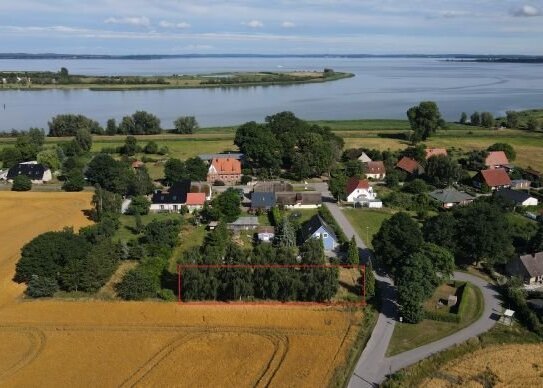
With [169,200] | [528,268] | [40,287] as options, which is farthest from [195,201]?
[528,268]

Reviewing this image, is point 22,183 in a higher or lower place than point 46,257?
higher

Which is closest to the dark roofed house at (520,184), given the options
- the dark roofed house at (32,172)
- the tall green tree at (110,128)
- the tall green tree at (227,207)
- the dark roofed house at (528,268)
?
the dark roofed house at (528,268)

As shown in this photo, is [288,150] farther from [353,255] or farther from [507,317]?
[507,317]

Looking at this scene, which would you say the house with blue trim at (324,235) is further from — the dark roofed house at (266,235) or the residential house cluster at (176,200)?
the residential house cluster at (176,200)

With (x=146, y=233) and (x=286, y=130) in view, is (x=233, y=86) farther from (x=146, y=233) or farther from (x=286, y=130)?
(x=146, y=233)

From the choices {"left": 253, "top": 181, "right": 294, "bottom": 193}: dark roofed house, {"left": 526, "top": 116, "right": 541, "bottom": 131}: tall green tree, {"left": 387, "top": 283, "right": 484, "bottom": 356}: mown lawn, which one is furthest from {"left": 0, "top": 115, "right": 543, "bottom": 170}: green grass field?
{"left": 387, "top": 283, "right": 484, "bottom": 356}: mown lawn

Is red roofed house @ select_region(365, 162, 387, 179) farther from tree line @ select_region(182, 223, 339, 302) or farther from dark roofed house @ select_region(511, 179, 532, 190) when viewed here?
tree line @ select_region(182, 223, 339, 302)

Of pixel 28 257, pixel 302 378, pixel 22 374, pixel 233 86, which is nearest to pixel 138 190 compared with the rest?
pixel 28 257
